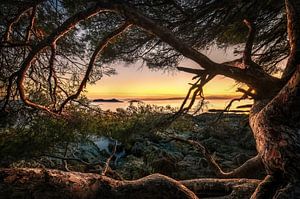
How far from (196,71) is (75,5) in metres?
3.34

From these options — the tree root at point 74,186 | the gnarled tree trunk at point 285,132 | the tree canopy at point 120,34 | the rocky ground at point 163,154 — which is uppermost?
the tree canopy at point 120,34

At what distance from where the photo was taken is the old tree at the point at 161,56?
271cm

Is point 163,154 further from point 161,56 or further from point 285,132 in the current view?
point 285,132

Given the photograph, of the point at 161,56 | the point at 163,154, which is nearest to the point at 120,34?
the point at 161,56

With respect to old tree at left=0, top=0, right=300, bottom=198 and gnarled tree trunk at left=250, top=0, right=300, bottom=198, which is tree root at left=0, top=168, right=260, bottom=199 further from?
gnarled tree trunk at left=250, top=0, right=300, bottom=198

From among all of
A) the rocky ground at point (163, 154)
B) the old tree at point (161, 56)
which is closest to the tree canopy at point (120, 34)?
the old tree at point (161, 56)

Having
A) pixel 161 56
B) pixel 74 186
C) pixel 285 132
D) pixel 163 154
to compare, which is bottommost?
pixel 163 154

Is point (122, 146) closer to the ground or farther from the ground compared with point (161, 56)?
closer to the ground

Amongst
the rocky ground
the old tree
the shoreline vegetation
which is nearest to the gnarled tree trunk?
the old tree

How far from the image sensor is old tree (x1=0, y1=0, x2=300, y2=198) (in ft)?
8.89

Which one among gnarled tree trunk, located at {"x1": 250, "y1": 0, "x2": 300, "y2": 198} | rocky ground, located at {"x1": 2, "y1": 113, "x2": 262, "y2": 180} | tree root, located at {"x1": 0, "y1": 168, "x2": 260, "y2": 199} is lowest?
rocky ground, located at {"x1": 2, "y1": 113, "x2": 262, "y2": 180}

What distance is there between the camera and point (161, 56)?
6.61 m

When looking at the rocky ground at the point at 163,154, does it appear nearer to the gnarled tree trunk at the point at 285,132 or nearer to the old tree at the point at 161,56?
the old tree at the point at 161,56

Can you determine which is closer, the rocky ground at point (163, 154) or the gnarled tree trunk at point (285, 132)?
the gnarled tree trunk at point (285, 132)
